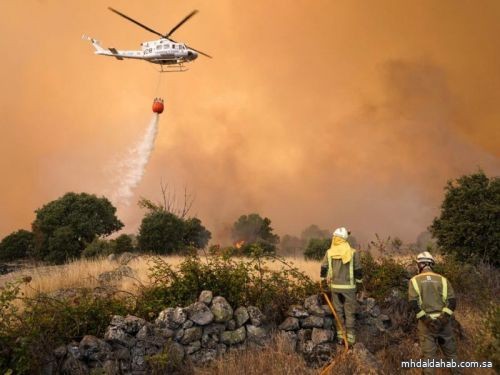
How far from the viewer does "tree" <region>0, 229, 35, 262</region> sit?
40.9 m

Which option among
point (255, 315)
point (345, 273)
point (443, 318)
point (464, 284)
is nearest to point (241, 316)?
point (255, 315)

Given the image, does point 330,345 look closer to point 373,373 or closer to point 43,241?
point 373,373

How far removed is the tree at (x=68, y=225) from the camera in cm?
3797

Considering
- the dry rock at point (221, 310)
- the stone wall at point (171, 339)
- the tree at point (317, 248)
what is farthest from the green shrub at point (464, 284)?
the tree at point (317, 248)

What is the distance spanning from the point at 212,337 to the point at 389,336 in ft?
15.8

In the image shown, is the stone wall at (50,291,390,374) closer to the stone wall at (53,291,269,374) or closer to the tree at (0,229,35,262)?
the stone wall at (53,291,269,374)

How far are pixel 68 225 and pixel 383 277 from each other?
33.8 meters

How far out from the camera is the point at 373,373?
8.84 meters

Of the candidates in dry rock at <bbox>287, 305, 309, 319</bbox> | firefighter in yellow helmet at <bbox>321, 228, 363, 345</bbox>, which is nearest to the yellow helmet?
firefighter in yellow helmet at <bbox>321, 228, 363, 345</bbox>

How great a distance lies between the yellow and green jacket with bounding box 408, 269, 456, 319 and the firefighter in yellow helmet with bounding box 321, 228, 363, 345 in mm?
1523

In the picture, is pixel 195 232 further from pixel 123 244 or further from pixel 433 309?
pixel 433 309

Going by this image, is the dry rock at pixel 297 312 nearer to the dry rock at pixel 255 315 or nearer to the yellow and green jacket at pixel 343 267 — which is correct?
the dry rock at pixel 255 315

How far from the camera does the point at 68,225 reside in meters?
39.2

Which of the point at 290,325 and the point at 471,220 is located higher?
the point at 471,220
